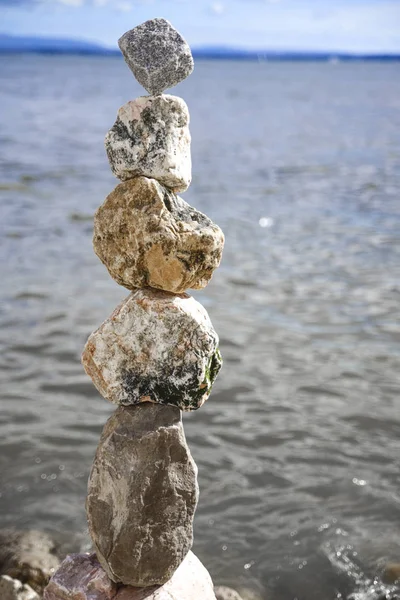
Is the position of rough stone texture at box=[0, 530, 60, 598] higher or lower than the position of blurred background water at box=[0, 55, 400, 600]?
higher

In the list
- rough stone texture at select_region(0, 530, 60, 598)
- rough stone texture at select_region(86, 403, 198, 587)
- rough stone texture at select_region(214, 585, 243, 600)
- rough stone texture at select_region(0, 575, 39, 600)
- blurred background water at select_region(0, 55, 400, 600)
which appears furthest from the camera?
blurred background water at select_region(0, 55, 400, 600)

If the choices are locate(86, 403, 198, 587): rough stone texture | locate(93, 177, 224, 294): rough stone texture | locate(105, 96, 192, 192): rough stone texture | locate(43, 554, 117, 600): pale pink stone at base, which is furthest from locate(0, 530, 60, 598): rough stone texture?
locate(105, 96, 192, 192): rough stone texture

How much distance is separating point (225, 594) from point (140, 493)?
6.64 feet

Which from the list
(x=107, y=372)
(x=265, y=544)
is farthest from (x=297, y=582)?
(x=107, y=372)

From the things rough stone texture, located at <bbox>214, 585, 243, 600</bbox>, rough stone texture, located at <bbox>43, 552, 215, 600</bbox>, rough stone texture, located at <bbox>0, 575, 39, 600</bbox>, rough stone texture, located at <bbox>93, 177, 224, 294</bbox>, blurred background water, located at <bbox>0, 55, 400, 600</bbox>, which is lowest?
blurred background water, located at <bbox>0, 55, 400, 600</bbox>

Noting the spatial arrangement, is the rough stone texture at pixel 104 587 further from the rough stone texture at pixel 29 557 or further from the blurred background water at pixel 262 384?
the blurred background water at pixel 262 384

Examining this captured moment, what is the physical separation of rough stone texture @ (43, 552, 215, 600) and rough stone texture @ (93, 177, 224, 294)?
150cm

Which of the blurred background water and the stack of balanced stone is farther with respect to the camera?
the blurred background water

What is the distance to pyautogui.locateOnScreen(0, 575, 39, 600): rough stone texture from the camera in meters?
5.46

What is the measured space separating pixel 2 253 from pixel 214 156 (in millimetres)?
14921

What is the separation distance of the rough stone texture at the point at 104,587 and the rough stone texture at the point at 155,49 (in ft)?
8.08

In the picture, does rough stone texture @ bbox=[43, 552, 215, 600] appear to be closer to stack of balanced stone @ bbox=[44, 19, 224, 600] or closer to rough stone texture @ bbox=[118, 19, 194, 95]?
stack of balanced stone @ bbox=[44, 19, 224, 600]

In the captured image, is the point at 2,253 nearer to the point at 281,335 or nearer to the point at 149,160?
the point at 281,335

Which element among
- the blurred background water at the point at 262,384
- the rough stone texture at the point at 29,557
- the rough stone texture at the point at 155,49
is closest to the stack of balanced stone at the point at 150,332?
the rough stone texture at the point at 155,49
